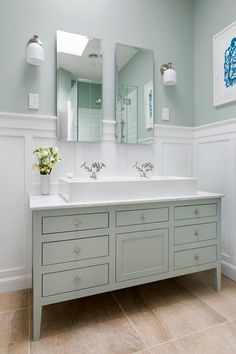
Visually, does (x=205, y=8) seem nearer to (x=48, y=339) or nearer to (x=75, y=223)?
(x=75, y=223)

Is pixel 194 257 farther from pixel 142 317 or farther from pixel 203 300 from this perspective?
pixel 142 317

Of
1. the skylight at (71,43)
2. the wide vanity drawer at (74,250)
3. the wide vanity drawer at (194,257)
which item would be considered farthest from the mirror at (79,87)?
the wide vanity drawer at (194,257)

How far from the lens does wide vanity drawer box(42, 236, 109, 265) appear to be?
1303 mm

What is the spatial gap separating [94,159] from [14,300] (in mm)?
1202

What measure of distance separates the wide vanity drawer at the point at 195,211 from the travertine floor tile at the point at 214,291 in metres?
0.59

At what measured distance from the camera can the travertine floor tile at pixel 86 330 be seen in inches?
47.7

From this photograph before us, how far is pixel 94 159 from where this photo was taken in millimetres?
1992

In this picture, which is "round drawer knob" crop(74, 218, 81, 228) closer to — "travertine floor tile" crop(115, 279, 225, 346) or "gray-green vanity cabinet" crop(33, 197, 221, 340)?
"gray-green vanity cabinet" crop(33, 197, 221, 340)

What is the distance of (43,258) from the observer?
1.29 m

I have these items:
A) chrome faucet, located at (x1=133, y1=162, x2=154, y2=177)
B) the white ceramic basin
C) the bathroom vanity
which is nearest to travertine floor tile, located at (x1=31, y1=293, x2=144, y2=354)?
the bathroom vanity

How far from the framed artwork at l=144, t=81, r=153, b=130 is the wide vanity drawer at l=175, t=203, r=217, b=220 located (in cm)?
86

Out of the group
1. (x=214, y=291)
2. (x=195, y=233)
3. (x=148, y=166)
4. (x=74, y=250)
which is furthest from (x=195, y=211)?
(x=74, y=250)

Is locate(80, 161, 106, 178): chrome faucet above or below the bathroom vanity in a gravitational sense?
above

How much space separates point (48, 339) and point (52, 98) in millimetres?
1626
